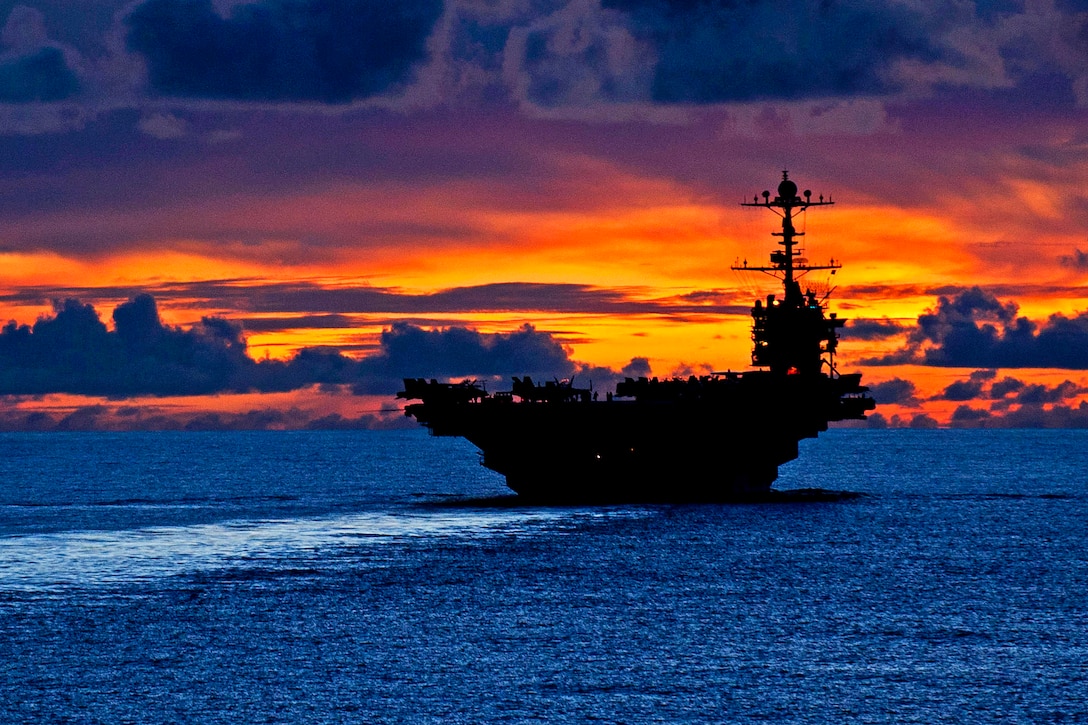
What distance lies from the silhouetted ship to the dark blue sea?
184 centimetres

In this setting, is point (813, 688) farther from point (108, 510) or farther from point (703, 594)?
point (108, 510)

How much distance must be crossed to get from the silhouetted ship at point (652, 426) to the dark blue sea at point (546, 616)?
1.84 metres

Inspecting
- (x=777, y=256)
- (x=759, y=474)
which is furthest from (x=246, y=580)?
(x=777, y=256)

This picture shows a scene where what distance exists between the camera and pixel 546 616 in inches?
1612

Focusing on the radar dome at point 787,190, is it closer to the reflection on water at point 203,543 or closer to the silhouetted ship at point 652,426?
the silhouetted ship at point 652,426

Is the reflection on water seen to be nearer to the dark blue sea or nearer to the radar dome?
the dark blue sea

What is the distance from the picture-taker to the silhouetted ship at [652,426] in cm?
7056

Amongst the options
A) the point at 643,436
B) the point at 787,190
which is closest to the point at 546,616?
the point at 643,436

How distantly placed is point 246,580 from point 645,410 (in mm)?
27222

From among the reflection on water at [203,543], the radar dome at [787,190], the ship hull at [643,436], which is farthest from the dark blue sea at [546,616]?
the radar dome at [787,190]

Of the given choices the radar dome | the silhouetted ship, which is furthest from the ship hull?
the radar dome

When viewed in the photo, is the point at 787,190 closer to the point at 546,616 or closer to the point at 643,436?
the point at 643,436

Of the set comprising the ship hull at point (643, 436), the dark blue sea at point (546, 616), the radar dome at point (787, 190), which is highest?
the radar dome at point (787, 190)

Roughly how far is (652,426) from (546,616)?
30943mm
